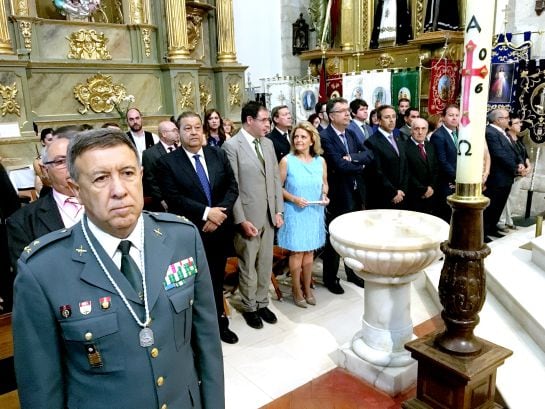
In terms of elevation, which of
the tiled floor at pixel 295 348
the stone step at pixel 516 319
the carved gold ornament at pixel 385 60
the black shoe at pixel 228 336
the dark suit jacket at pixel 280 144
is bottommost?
the tiled floor at pixel 295 348

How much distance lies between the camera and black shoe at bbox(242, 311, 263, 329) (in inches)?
132

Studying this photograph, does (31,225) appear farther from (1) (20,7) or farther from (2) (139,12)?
(2) (139,12)

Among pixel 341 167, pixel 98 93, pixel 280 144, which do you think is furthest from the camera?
pixel 98 93

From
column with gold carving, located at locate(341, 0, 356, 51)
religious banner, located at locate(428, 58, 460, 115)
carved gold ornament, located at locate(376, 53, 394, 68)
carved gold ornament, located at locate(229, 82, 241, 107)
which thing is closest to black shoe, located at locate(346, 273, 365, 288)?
religious banner, located at locate(428, 58, 460, 115)

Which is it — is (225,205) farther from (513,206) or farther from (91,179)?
(513,206)

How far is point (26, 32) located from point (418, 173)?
578 centimetres

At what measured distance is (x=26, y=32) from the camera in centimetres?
654

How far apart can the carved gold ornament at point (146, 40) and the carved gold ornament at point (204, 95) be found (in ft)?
3.71

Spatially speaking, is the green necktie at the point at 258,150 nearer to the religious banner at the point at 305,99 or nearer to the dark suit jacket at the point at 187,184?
the dark suit jacket at the point at 187,184

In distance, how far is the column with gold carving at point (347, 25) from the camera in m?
9.20

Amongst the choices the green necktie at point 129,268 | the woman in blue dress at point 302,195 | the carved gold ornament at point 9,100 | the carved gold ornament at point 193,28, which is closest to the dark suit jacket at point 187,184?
the woman in blue dress at point 302,195

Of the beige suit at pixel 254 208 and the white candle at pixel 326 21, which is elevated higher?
the white candle at pixel 326 21

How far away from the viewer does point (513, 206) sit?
6.54m

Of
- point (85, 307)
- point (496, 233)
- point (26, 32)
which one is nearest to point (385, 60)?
point (496, 233)
